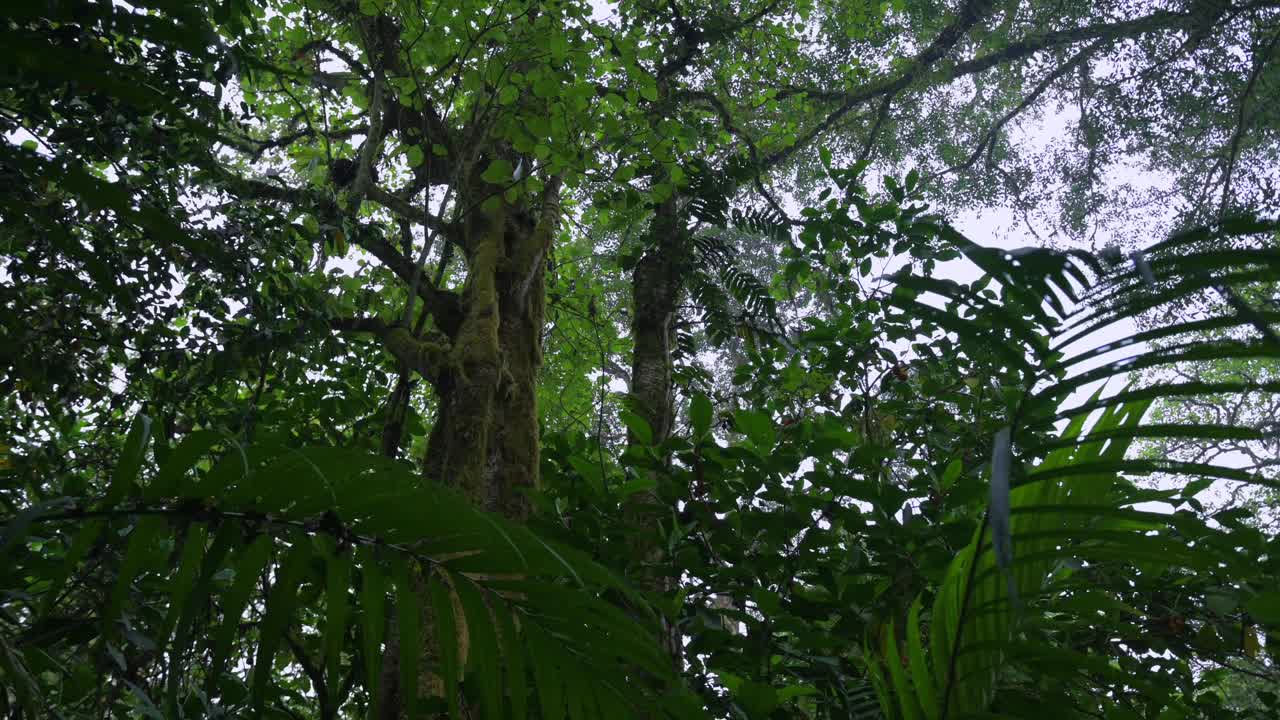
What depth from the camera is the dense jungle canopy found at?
2.79 feet

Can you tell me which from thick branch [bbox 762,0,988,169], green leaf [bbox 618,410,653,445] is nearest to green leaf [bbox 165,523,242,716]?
green leaf [bbox 618,410,653,445]

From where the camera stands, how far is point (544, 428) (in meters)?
5.41

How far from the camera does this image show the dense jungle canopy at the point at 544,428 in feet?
2.79

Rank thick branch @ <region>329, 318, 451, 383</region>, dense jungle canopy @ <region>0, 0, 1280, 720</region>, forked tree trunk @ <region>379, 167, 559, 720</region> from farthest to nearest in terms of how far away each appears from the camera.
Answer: thick branch @ <region>329, 318, 451, 383</region>, forked tree trunk @ <region>379, 167, 559, 720</region>, dense jungle canopy @ <region>0, 0, 1280, 720</region>

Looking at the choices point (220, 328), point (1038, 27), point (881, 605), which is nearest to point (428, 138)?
point (220, 328)

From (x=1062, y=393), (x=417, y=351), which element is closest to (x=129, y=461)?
(x=1062, y=393)

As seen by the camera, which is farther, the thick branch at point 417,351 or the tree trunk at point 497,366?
the thick branch at point 417,351

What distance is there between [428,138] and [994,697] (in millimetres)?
2918

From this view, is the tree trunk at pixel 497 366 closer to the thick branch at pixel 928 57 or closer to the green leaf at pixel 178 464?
the green leaf at pixel 178 464

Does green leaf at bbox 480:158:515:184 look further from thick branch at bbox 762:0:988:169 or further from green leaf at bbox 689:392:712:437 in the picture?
thick branch at bbox 762:0:988:169

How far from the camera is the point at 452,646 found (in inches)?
37.3

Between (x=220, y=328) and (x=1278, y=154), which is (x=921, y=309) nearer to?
(x=220, y=328)

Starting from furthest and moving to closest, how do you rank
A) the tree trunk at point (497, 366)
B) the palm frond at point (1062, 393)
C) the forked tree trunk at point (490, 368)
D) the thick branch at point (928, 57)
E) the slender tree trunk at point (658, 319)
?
the thick branch at point (928, 57), the slender tree trunk at point (658, 319), the tree trunk at point (497, 366), the forked tree trunk at point (490, 368), the palm frond at point (1062, 393)

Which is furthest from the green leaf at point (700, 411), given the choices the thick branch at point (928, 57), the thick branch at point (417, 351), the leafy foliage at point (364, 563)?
the thick branch at point (928, 57)
